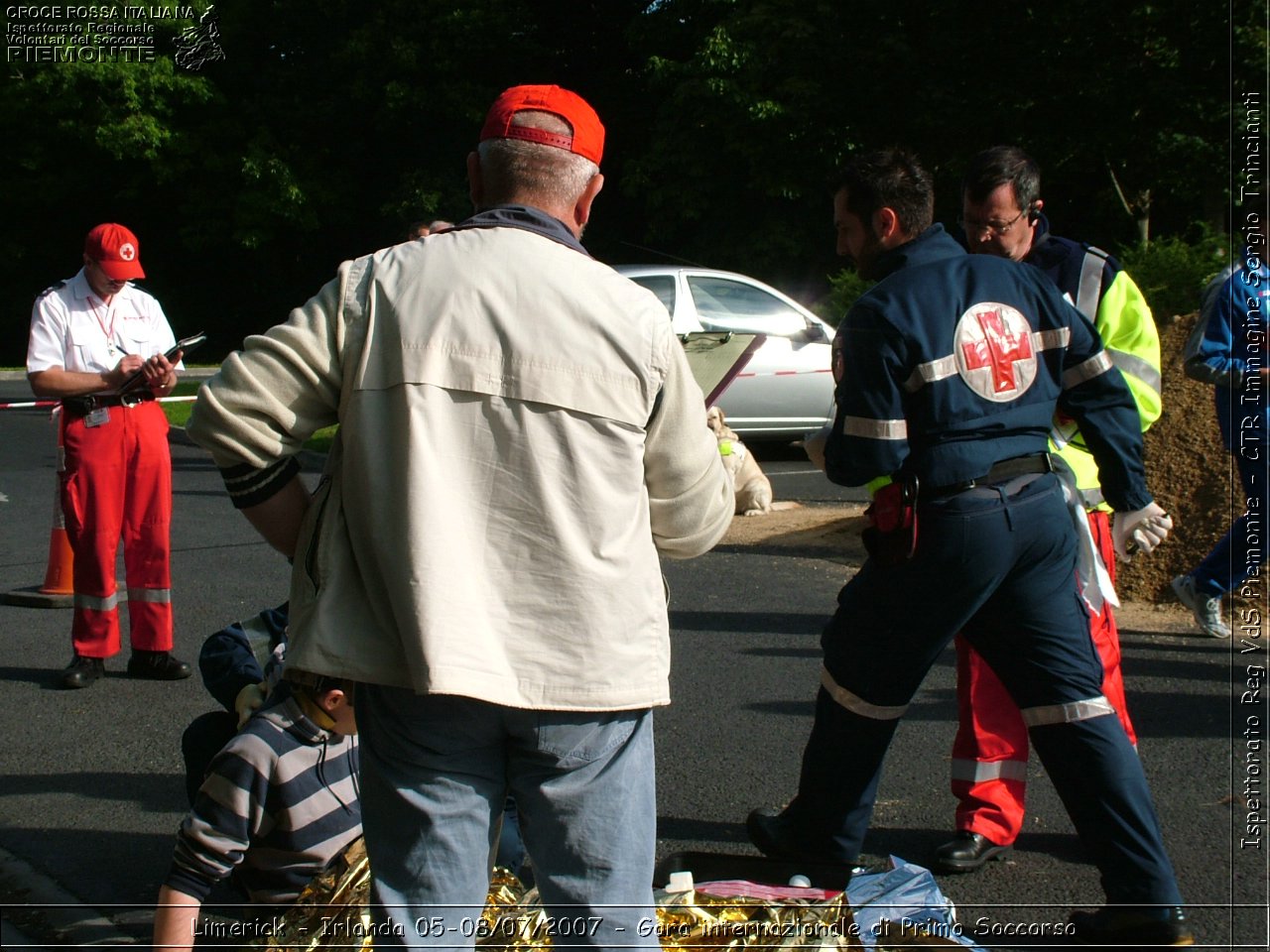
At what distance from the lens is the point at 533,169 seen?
Result: 2258mm

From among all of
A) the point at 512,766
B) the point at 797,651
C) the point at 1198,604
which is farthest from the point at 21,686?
the point at 1198,604

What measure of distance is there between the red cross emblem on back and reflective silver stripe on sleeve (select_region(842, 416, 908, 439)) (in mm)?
197

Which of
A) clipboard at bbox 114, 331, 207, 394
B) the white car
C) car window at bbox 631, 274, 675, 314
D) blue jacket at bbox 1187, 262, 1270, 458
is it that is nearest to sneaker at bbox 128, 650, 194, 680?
clipboard at bbox 114, 331, 207, 394

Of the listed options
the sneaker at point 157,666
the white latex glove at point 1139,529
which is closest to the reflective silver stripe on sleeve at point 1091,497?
the white latex glove at point 1139,529

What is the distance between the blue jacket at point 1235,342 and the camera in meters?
5.46

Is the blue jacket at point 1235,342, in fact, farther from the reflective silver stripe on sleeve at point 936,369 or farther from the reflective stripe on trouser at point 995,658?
the reflective silver stripe on sleeve at point 936,369

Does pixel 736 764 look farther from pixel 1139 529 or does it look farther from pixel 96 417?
pixel 96 417

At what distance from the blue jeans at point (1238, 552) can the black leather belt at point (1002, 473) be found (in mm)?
2858

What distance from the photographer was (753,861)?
3.60m

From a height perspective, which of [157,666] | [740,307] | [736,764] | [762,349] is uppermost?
[740,307]

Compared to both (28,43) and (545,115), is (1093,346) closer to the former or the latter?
(545,115)

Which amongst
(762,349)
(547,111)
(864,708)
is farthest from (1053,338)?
(762,349)

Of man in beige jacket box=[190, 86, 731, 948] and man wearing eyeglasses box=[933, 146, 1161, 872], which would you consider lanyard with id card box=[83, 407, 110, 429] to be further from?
man in beige jacket box=[190, 86, 731, 948]

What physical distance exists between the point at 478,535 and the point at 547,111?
720 millimetres
